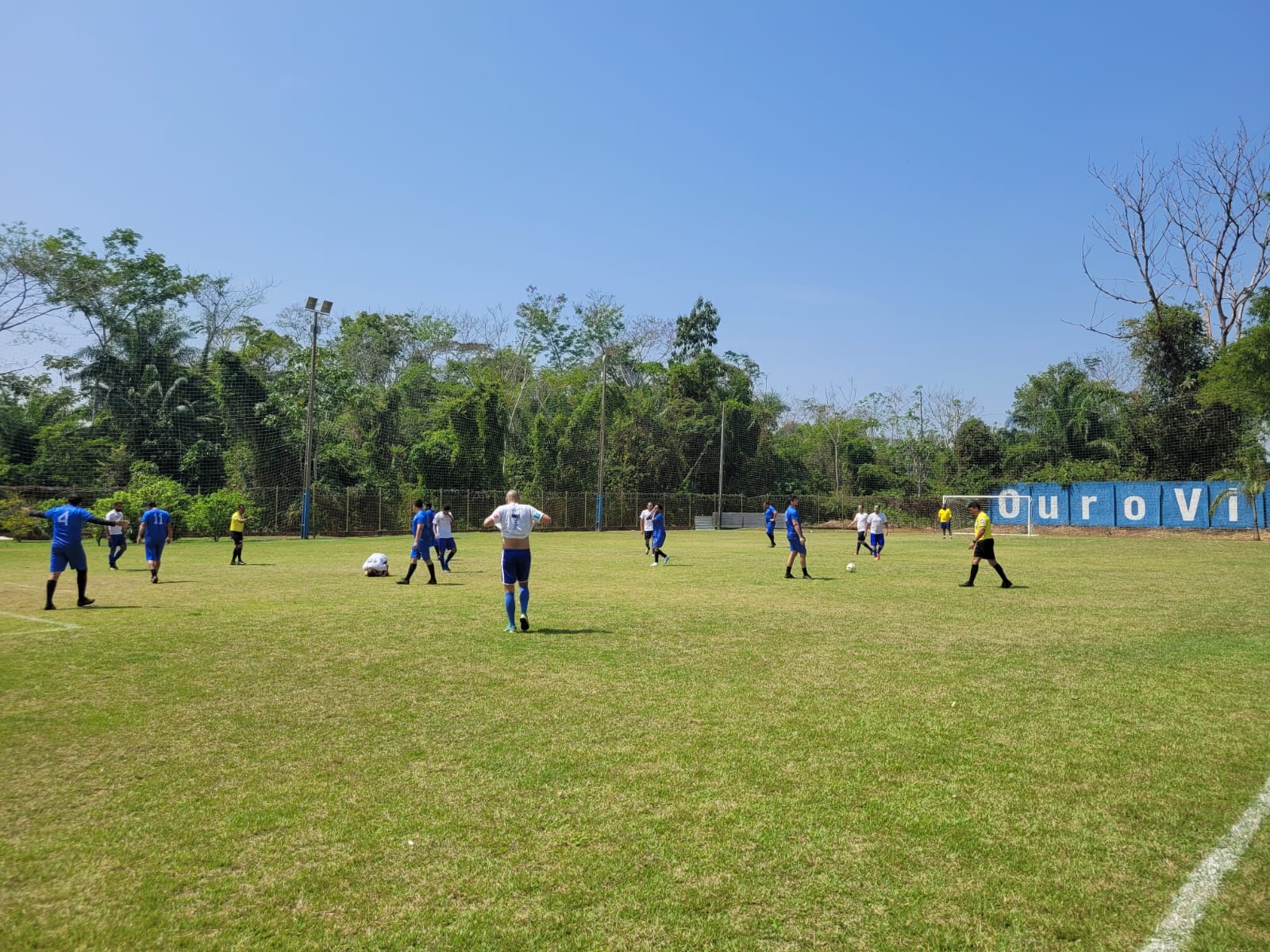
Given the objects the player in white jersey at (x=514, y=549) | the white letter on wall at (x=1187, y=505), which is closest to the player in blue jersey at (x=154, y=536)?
the player in white jersey at (x=514, y=549)

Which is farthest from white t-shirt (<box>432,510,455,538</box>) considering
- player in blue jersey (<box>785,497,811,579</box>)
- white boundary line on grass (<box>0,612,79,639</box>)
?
white boundary line on grass (<box>0,612,79,639</box>)

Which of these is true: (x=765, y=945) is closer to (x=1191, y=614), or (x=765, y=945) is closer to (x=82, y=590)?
(x=1191, y=614)

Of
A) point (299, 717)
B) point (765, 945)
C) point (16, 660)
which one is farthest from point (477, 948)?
→ point (16, 660)

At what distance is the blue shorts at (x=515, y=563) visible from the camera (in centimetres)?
1091

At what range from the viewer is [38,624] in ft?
38.2

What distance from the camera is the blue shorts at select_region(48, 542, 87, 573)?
13.1m

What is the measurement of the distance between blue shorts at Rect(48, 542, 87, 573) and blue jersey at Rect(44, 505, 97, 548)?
5cm

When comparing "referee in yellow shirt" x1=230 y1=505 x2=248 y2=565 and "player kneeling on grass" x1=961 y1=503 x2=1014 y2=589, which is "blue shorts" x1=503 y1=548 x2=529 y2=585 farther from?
"referee in yellow shirt" x1=230 y1=505 x2=248 y2=565

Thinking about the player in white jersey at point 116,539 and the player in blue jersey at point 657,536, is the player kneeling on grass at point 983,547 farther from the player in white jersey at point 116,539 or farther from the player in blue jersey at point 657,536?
the player in white jersey at point 116,539

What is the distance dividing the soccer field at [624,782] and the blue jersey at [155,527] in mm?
5874

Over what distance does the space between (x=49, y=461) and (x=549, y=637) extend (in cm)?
4173

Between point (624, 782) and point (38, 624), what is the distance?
33.6 ft

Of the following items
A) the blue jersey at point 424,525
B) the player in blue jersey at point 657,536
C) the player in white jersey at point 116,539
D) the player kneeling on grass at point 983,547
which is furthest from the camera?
the player in blue jersey at point 657,536

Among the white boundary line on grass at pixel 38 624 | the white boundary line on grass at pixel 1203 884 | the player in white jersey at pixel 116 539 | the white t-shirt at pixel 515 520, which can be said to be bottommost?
the white boundary line on grass at pixel 1203 884
